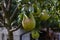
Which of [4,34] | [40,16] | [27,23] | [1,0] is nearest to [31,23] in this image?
[27,23]

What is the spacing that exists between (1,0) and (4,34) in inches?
97.4

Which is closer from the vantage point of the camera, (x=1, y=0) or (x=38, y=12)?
(x=38, y=12)

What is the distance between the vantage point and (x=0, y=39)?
367 cm

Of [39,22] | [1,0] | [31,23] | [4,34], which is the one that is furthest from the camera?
[4,34]

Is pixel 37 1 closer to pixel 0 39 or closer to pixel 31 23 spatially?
pixel 31 23

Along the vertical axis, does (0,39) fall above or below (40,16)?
below

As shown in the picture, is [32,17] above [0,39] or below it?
above

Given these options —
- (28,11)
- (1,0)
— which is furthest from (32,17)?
(1,0)

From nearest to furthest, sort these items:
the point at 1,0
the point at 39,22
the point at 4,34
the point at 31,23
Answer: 1. the point at 31,23
2. the point at 39,22
3. the point at 1,0
4. the point at 4,34

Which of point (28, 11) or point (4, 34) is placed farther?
point (4, 34)

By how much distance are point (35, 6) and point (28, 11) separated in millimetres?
60

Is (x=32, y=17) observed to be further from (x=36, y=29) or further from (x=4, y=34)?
(x=4, y=34)

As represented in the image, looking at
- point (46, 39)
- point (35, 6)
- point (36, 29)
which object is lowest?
point (46, 39)

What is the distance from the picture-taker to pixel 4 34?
11.8 feet
